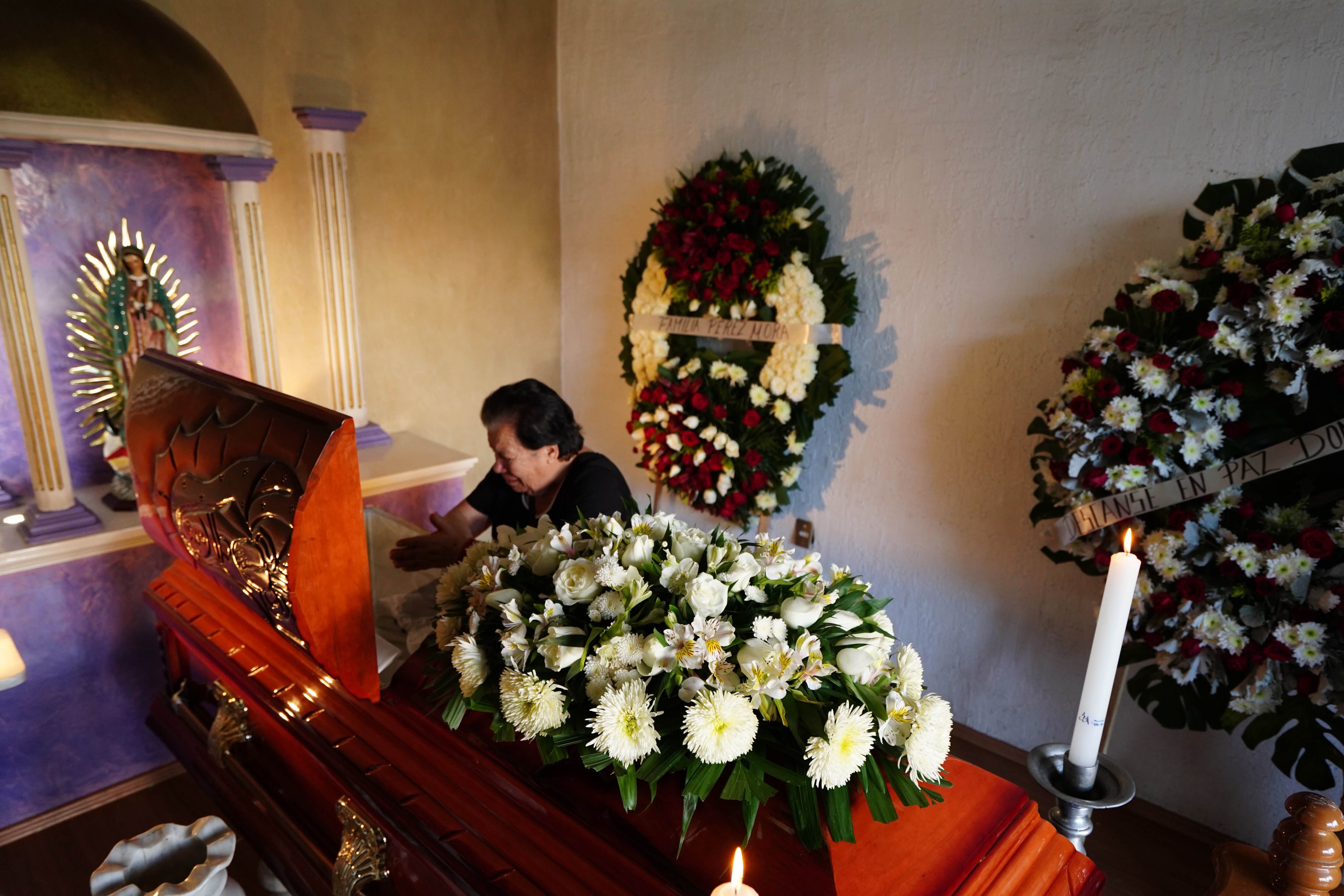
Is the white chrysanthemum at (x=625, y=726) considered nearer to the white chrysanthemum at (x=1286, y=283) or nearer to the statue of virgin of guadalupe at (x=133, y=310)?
the white chrysanthemum at (x=1286, y=283)

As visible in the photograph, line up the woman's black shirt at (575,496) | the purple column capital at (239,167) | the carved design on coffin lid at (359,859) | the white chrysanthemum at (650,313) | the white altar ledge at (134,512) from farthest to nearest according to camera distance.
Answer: the white chrysanthemum at (650,313)
the purple column capital at (239,167)
the white altar ledge at (134,512)
the woman's black shirt at (575,496)
the carved design on coffin lid at (359,859)

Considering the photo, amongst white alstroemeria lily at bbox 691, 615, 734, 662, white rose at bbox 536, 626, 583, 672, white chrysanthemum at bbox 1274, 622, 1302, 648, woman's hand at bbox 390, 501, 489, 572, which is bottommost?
white chrysanthemum at bbox 1274, 622, 1302, 648

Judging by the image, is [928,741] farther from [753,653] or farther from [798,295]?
[798,295]

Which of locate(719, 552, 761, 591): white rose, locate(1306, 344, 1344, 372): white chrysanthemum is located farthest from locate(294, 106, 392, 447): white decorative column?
A: locate(1306, 344, 1344, 372): white chrysanthemum

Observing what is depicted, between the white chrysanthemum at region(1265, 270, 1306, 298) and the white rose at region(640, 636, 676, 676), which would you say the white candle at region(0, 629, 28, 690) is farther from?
the white chrysanthemum at region(1265, 270, 1306, 298)

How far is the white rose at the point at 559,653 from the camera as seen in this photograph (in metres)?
1.07

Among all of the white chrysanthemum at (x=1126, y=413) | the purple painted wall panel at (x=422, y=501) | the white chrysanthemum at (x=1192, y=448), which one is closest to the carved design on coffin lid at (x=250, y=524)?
the purple painted wall panel at (x=422, y=501)

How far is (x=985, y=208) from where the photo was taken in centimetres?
273

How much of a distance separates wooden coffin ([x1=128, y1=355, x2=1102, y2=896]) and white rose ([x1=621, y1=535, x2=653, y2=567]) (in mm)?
314

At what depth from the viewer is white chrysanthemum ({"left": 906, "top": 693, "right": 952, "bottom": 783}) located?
1021mm

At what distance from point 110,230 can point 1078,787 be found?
332 cm

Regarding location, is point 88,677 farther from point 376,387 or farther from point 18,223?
point 376,387

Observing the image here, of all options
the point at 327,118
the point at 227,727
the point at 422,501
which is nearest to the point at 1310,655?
the point at 227,727

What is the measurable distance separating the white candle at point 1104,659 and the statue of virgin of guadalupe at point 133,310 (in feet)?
9.79
